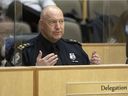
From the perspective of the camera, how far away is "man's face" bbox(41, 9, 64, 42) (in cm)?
269

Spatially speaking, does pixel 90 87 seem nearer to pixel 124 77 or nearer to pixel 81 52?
pixel 124 77

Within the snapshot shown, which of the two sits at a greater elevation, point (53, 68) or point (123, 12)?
point (123, 12)

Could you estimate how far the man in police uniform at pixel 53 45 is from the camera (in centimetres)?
259

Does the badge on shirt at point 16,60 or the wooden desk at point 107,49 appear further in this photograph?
the wooden desk at point 107,49

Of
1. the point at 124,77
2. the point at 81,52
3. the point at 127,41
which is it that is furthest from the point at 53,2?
the point at 124,77

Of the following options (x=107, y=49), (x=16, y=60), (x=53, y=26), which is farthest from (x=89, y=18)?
(x=16, y=60)

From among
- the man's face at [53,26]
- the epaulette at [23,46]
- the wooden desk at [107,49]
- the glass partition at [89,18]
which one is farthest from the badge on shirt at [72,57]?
the wooden desk at [107,49]

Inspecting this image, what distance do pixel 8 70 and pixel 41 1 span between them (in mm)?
2185

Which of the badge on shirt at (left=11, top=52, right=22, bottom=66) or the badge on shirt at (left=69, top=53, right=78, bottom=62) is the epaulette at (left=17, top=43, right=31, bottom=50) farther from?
the badge on shirt at (left=69, top=53, right=78, bottom=62)

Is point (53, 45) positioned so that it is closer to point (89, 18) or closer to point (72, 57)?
point (72, 57)

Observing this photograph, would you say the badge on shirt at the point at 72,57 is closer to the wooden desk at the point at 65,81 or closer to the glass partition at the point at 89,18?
the glass partition at the point at 89,18

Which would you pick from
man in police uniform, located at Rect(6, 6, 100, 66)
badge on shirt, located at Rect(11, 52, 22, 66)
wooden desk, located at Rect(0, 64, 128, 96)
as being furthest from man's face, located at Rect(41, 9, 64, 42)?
wooden desk, located at Rect(0, 64, 128, 96)

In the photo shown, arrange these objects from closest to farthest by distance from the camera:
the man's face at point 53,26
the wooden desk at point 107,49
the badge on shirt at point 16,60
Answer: the badge on shirt at point 16,60 → the man's face at point 53,26 → the wooden desk at point 107,49

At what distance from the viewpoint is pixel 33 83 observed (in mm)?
1793
